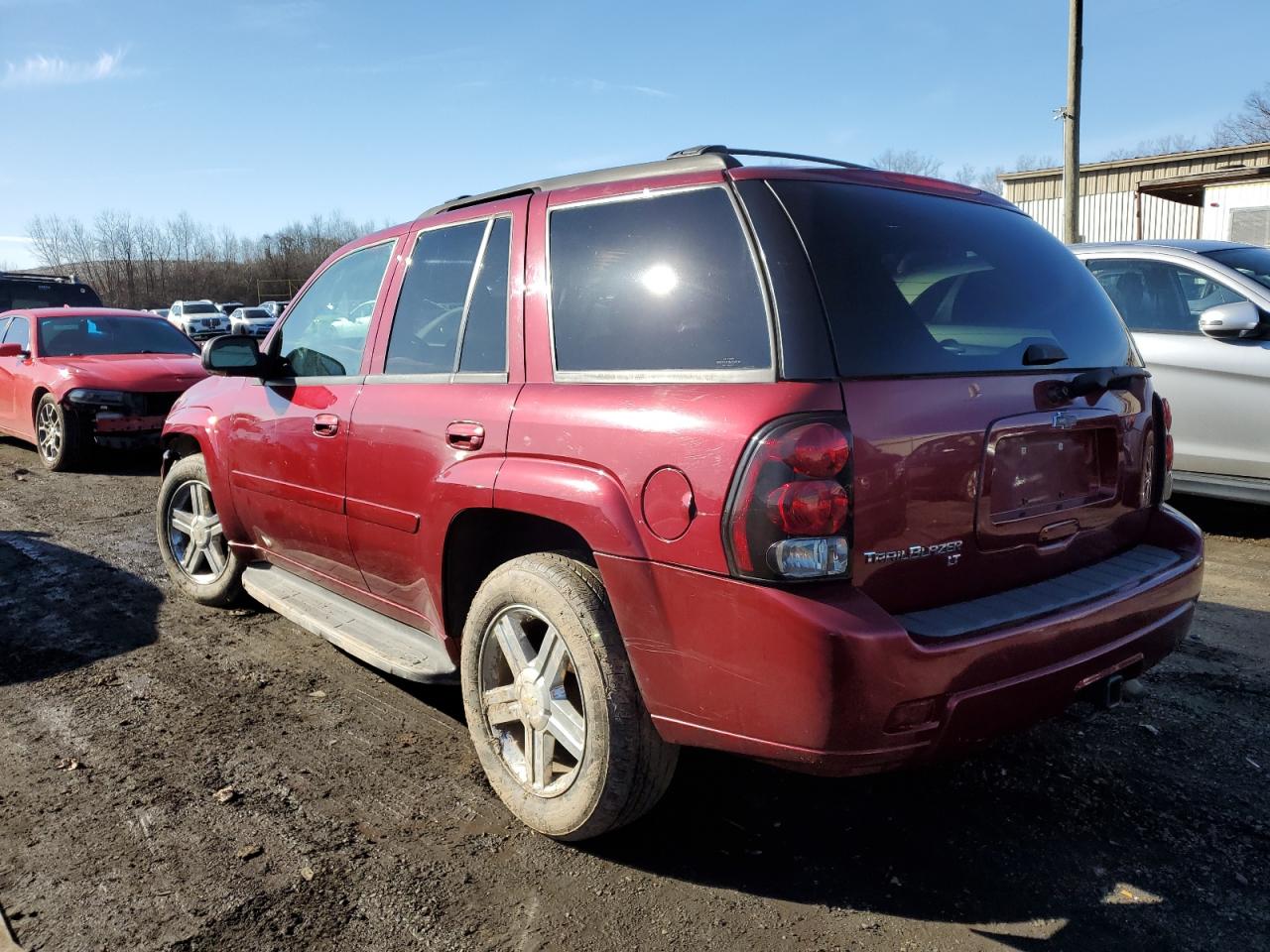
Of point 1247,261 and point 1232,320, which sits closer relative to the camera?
point 1232,320

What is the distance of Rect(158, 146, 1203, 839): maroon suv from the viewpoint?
222cm

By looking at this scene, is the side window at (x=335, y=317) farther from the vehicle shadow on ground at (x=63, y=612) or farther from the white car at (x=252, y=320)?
the white car at (x=252, y=320)

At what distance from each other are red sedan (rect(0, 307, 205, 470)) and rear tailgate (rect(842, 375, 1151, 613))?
8.59m

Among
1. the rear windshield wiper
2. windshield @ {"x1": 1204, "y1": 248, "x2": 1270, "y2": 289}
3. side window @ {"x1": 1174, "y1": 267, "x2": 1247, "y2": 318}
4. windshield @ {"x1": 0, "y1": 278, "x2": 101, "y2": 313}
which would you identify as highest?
windshield @ {"x1": 0, "y1": 278, "x2": 101, "y2": 313}

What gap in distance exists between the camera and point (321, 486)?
3785 millimetres

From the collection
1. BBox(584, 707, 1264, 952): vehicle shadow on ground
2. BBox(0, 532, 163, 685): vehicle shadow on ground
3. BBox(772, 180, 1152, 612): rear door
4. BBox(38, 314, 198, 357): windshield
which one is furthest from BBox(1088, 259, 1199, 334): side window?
BBox(38, 314, 198, 357): windshield

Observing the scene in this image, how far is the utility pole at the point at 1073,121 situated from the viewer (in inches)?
585

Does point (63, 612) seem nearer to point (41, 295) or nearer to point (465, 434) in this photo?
point (465, 434)

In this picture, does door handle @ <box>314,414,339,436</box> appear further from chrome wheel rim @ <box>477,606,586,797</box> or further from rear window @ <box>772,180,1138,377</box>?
rear window @ <box>772,180,1138,377</box>

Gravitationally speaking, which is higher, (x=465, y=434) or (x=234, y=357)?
(x=234, y=357)

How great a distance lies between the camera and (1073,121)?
606 inches

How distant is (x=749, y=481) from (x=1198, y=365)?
16.7 feet

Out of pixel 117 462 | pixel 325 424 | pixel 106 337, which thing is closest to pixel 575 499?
pixel 325 424

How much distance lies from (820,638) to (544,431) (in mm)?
1031
